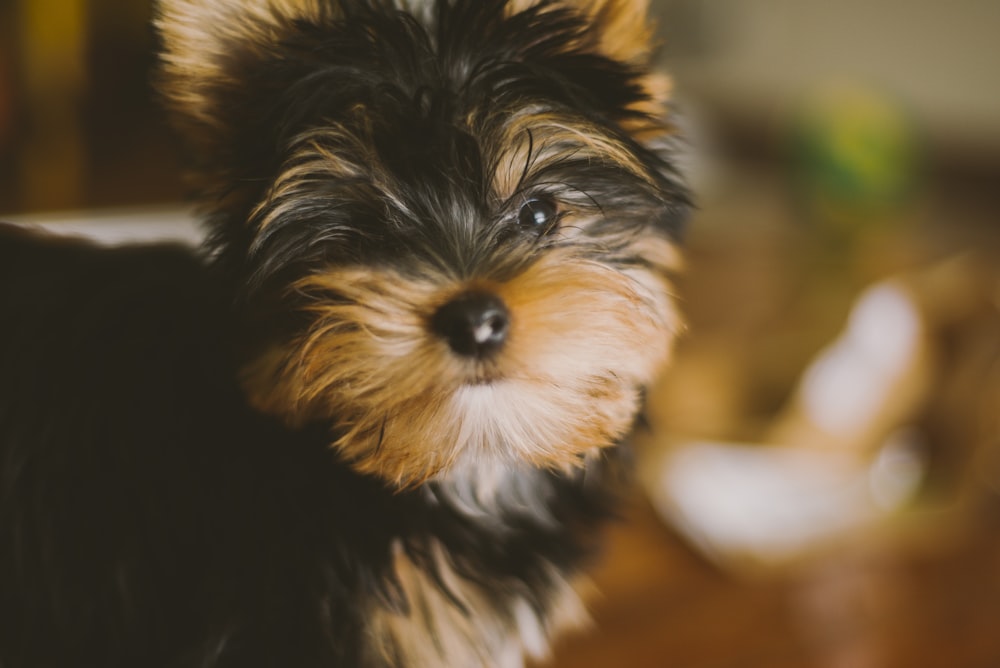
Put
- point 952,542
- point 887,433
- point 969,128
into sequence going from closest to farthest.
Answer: point 952,542
point 887,433
point 969,128

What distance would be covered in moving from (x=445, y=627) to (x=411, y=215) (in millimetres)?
571

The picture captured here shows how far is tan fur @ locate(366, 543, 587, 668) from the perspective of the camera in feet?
3.91

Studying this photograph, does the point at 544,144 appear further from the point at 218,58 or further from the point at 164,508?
the point at 164,508

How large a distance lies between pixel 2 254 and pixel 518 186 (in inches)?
29.3

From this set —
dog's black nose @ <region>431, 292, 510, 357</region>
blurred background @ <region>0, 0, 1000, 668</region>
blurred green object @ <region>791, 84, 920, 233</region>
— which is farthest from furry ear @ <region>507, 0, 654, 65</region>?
blurred green object @ <region>791, 84, 920, 233</region>

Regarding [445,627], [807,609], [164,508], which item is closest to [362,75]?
[164,508]

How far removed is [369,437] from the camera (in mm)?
1074

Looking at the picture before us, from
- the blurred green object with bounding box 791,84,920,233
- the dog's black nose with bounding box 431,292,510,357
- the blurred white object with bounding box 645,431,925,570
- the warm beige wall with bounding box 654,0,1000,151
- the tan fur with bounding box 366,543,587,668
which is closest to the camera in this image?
the dog's black nose with bounding box 431,292,510,357

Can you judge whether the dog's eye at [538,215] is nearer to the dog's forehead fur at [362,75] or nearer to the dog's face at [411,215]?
the dog's face at [411,215]

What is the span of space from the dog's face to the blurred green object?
2761 millimetres

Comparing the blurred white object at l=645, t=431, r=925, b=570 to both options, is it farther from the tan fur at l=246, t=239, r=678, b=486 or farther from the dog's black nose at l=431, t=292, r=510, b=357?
the dog's black nose at l=431, t=292, r=510, b=357

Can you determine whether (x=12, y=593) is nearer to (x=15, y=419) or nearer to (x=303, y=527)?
(x=15, y=419)

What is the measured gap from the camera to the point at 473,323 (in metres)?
0.98

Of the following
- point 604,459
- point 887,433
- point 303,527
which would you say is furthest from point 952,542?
point 303,527
